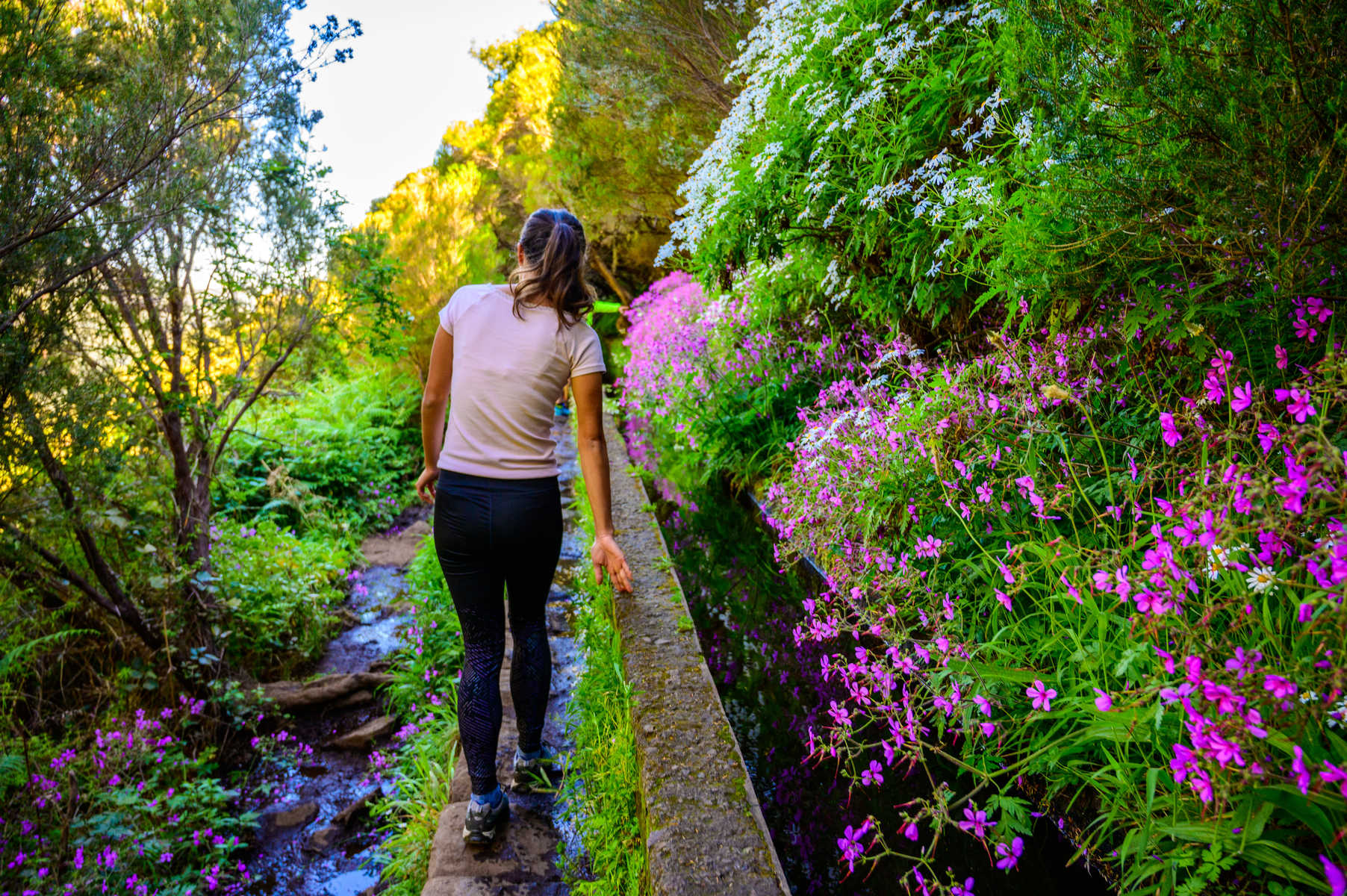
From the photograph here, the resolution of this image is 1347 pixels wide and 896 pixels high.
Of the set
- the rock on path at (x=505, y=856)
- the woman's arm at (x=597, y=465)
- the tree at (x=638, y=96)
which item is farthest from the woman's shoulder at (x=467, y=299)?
the tree at (x=638, y=96)

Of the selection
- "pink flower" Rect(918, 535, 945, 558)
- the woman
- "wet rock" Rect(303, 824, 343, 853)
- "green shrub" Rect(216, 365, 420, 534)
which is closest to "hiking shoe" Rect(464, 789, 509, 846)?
the woman

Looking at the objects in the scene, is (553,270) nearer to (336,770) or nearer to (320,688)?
(336,770)

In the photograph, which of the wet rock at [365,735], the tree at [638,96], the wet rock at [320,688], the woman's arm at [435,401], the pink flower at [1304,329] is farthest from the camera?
the tree at [638,96]

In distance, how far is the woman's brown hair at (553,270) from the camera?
2170 millimetres

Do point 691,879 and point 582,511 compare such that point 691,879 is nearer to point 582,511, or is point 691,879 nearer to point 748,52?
point 582,511

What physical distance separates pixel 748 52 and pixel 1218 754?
4.52 meters

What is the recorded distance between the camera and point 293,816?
330cm

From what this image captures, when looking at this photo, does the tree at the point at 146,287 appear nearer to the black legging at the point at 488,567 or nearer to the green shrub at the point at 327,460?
the green shrub at the point at 327,460

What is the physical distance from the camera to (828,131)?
297 cm

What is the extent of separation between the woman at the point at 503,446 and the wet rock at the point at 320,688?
2331mm

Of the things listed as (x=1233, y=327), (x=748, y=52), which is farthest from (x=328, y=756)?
(x=748, y=52)

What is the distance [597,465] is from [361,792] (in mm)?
2566

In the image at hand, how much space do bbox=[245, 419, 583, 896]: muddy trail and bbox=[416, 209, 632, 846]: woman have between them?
14 cm

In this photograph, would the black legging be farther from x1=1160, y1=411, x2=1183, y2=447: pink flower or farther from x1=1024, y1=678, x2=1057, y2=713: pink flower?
x1=1160, y1=411, x2=1183, y2=447: pink flower
